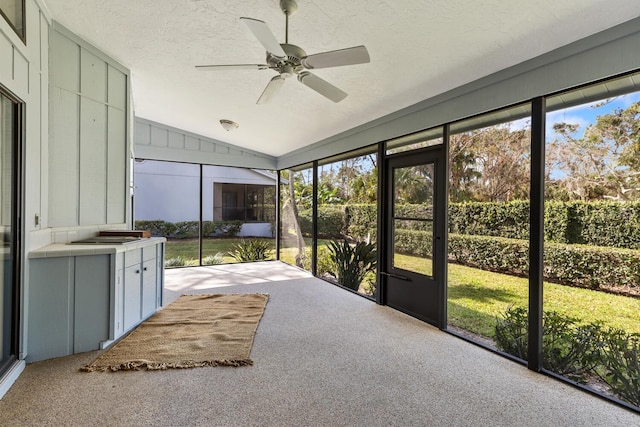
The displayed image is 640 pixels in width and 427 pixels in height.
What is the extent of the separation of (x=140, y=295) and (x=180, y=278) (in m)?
Answer: 2.31

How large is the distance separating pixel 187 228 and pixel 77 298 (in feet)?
16.5

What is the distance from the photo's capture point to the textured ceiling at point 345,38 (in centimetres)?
203

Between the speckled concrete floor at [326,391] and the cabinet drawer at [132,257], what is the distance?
2.73ft

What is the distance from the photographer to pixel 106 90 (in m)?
3.43

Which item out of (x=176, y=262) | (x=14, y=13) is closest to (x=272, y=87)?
(x=14, y=13)

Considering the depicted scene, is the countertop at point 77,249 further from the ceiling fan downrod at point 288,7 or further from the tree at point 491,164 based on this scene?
the tree at point 491,164

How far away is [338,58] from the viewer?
206 cm

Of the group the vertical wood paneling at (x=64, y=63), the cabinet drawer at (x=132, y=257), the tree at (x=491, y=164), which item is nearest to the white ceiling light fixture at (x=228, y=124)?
the vertical wood paneling at (x=64, y=63)

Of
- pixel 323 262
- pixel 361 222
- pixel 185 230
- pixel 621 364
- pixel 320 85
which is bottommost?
pixel 621 364

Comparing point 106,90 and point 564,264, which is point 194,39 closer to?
point 106,90

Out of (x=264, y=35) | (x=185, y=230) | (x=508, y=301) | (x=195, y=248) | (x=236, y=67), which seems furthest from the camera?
(x=185, y=230)

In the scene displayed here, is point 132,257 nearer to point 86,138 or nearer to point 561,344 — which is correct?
point 86,138

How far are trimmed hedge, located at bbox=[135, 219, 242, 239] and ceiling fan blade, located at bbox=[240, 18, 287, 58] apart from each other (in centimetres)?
623

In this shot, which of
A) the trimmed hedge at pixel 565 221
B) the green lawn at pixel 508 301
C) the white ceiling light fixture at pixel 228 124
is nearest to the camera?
the trimmed hedge at pixel 565 221
